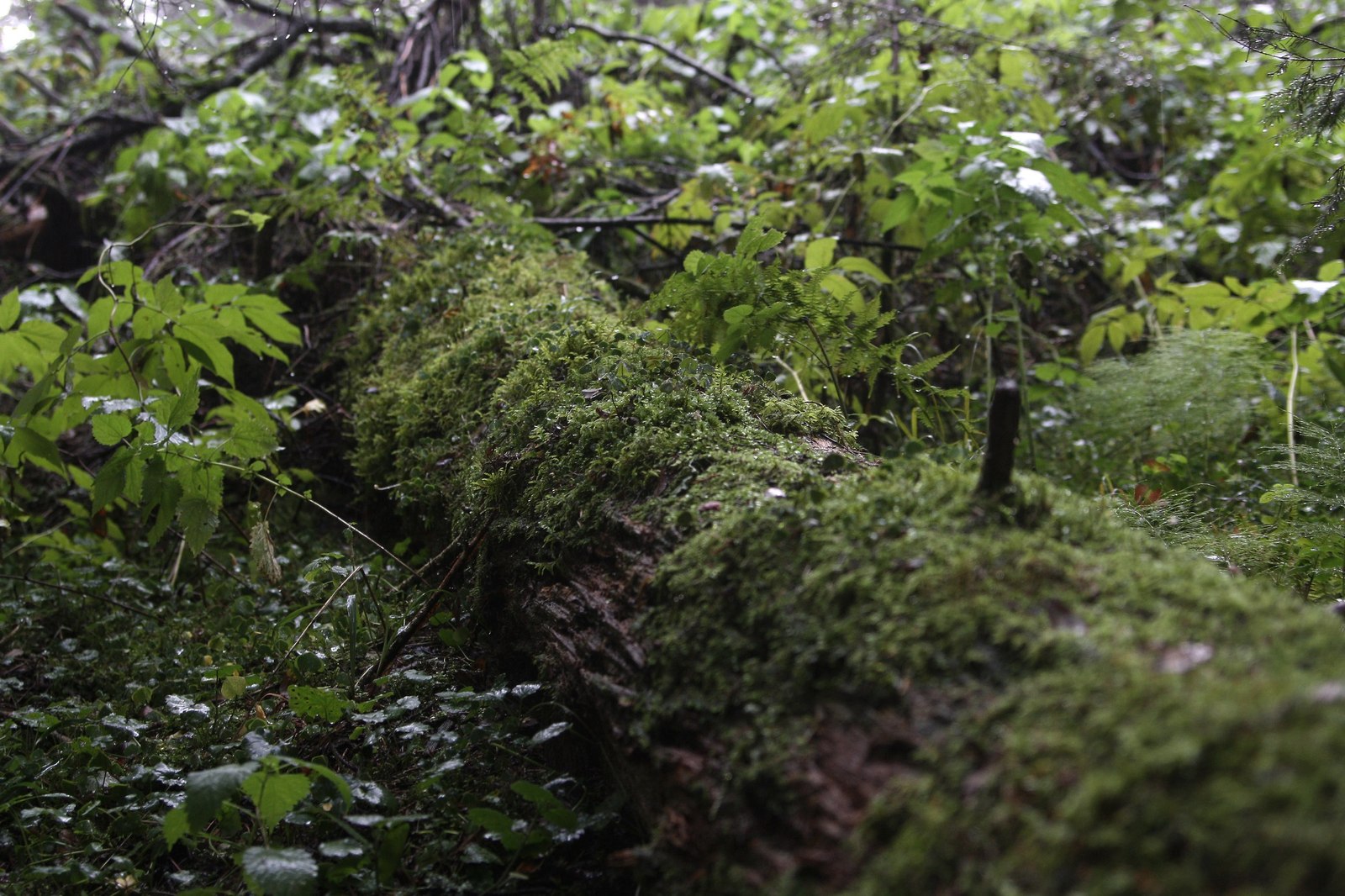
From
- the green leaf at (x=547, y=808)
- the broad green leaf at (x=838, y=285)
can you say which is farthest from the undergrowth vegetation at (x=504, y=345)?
the broad green leaf at (x=838, y=285)

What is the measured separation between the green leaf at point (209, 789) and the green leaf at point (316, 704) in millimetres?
490

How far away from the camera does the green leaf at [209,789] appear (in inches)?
61.0

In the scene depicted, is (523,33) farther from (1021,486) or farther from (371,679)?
(1021,486)

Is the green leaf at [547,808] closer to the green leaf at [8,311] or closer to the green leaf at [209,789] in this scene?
the green leaf at [209,789]

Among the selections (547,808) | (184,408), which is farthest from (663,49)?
(547,808)

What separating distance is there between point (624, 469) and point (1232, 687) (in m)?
1.36

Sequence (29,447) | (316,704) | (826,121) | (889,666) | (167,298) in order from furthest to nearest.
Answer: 1. (826,121)
2. (167,298)
3. (29,447)
4. (316,704)
5. (889,666)

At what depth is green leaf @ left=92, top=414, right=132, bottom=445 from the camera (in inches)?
101

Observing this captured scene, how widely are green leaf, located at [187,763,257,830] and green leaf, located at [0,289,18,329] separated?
2.29 metres

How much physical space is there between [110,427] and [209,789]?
145cm

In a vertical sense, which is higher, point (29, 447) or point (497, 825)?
point (29, 447)

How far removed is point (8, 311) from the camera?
10.1 feet

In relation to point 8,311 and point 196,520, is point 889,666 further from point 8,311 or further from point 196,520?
point 8,311

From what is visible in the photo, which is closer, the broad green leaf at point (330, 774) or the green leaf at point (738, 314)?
the broad green leaf at point (330, 774)
